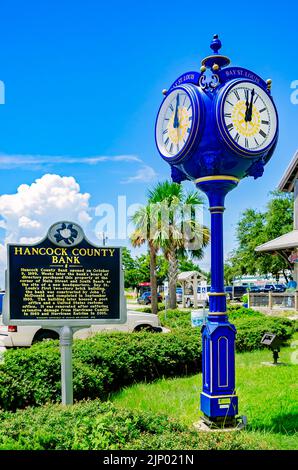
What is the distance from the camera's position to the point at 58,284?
19.2 feet

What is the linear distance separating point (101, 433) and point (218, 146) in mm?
3505

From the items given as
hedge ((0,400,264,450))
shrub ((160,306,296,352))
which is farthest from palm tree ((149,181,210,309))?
hedge ((0,400,264,450))

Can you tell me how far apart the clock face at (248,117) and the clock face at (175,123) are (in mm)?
452

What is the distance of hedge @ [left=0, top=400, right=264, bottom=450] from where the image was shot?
A: 154 inches

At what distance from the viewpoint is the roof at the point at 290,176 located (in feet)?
76.4

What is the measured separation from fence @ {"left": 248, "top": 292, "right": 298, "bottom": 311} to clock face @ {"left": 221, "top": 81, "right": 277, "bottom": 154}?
1497 cm

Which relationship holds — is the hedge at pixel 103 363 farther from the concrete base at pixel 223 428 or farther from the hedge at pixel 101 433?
the concrete base at pixel 223 428

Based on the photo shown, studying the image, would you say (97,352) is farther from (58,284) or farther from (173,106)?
(173,106)

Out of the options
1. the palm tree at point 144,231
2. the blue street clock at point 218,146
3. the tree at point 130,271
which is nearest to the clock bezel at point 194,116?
the blue street clock at point 218,146

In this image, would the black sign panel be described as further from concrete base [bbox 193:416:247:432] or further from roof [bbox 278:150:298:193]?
roof [bbox 278:150:298:193]

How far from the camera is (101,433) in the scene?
3.99 metres

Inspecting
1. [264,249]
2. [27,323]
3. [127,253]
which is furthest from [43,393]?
[127,253]
